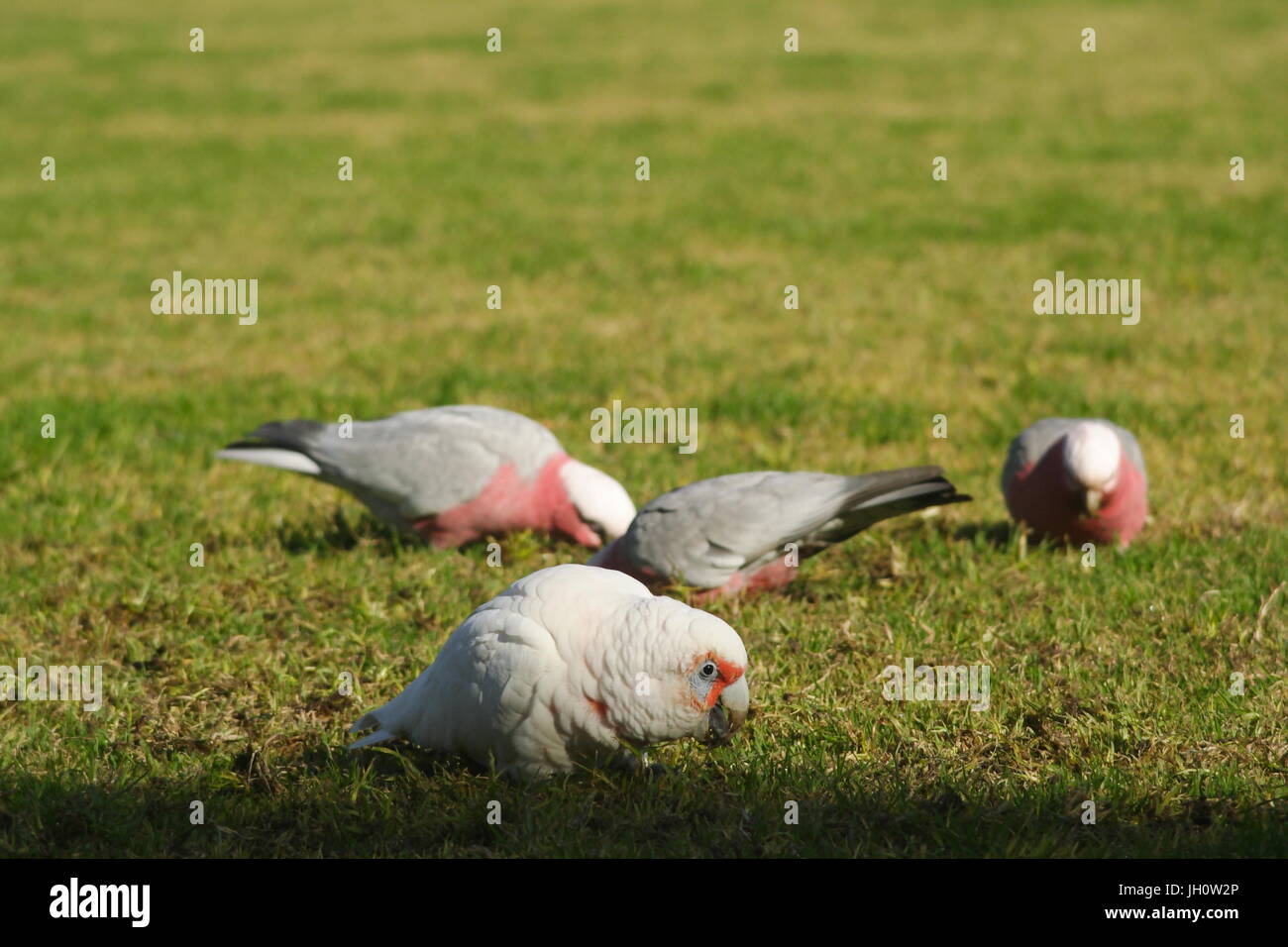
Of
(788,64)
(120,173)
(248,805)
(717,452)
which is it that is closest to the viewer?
(248,805)

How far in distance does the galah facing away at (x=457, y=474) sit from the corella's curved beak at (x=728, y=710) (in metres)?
1.84

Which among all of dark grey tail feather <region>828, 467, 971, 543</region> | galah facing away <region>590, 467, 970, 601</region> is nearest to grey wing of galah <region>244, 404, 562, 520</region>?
galah facing away <region>590, 467, 970, 601</region>

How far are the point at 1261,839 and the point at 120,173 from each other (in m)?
12.6

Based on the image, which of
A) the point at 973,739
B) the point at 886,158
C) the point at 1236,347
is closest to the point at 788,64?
the point at 886,158

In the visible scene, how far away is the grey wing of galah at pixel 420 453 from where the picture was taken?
5.13 m

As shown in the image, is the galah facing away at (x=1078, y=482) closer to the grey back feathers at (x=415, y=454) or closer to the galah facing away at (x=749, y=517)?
the galah facing away at (x=749, y=517)

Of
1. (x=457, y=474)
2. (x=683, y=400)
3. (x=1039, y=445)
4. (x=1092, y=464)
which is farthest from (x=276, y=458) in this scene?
(x=1092, y=464)

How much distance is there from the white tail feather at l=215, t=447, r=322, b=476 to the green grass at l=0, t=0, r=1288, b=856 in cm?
30

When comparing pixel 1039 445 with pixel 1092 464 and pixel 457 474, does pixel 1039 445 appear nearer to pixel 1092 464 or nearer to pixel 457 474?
pixel 1092 464

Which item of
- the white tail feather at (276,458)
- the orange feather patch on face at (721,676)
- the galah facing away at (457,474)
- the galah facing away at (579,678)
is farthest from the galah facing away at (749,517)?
the white tail feather at (276,458)

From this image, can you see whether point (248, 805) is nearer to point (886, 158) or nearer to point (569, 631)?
point (569, 631)

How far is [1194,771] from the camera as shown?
348 centimetres

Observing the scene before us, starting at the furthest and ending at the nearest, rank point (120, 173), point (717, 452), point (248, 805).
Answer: point (120, 173)
point (717, 452)
point (248, 805)

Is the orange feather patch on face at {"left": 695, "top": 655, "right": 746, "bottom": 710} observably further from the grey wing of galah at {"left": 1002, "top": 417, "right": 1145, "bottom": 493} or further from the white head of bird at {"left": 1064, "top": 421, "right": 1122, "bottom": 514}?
the grey wing of galah at {"left": 1002, "top": 417, "right": 1145, "bottom": 493}
